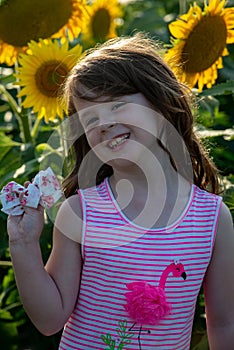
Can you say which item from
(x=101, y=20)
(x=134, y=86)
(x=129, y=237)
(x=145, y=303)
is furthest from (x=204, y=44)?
(x=145, y=303)

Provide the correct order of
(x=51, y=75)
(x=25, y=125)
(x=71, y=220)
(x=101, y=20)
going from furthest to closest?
1. (x=101, y=20)
2. (x=25, y=125)
3. (x=51, y=75)
4. (x=71, y=220)

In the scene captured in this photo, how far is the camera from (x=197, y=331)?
2.31 m

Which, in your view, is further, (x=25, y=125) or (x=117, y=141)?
(x=25, y=125)

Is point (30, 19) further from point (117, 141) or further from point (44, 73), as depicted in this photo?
point (117, 141)

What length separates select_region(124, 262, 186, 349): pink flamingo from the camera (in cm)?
161

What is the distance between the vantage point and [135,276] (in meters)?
1.65

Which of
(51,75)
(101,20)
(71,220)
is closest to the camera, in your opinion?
(71,220)

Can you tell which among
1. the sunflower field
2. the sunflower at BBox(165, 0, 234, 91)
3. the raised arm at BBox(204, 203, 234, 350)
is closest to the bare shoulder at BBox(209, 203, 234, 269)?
the raised arm at BBox(204, 203, 234, 350)

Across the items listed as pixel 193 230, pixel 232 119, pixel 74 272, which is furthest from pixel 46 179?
pixel 232 119

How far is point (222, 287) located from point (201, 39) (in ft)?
3.21

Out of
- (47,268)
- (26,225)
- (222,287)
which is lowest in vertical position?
(222,287)

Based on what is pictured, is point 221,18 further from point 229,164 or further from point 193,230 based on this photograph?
point 193,230

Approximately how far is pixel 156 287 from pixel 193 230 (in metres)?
0.14

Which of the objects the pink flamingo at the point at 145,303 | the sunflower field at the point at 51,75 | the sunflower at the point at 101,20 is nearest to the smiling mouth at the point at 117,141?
the pink flamingo at the point at 145,303
